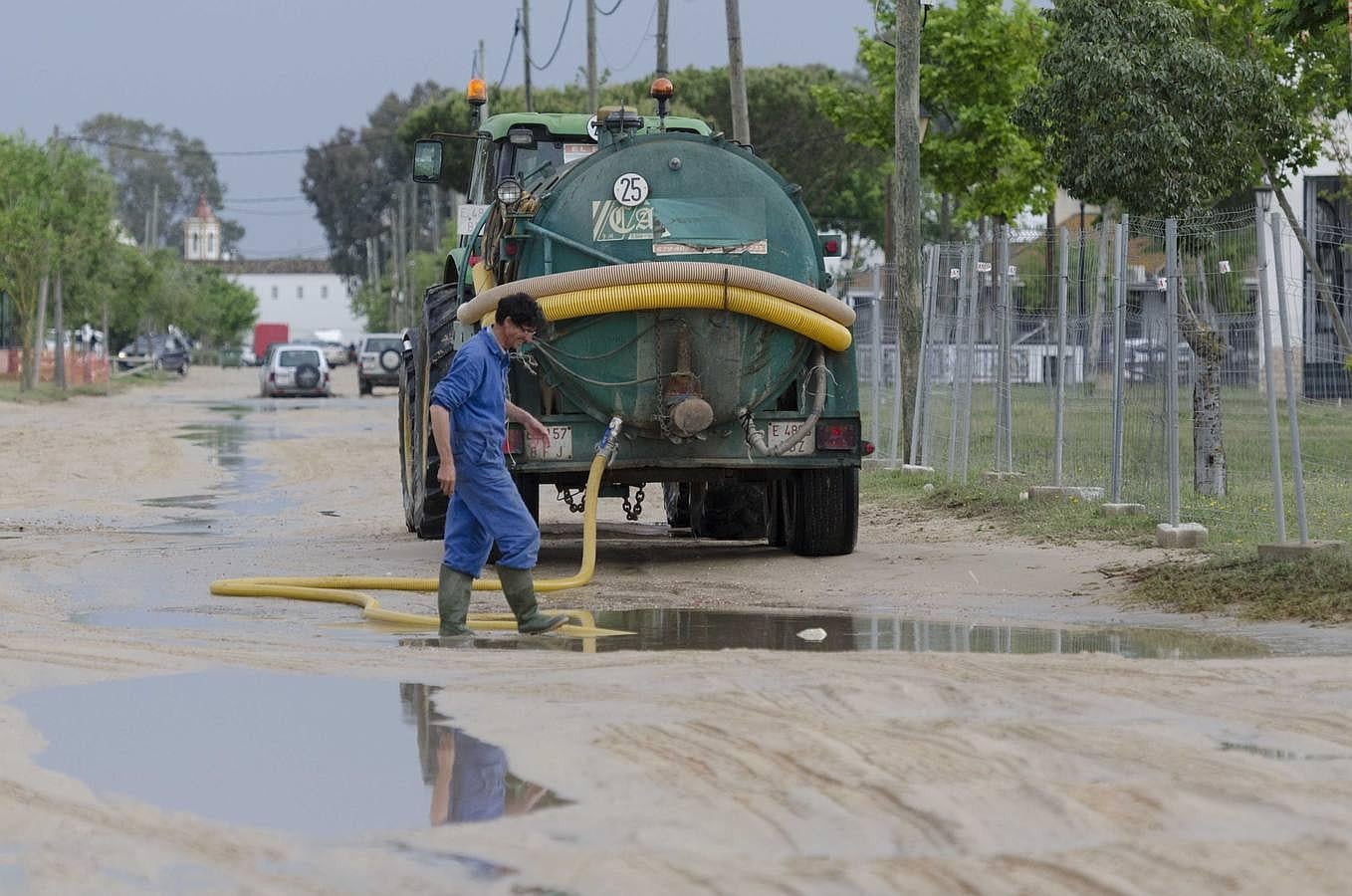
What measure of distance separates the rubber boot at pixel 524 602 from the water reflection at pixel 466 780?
2552 mm

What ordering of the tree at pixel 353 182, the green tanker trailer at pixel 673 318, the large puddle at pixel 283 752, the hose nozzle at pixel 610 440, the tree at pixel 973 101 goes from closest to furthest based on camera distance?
the large puddle at pixel 283 752, the green tanker trailer at pixel 673 318, the hose nozzle at pixel 610 440, the tree at pixel 973 101, the tree at pixel 353 182

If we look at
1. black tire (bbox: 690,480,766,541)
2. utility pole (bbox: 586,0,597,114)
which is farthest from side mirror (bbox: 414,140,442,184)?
utility pole (bbox: 586,0,597,114)

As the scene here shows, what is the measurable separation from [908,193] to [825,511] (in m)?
8.72

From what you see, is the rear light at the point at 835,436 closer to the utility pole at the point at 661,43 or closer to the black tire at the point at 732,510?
the black tire at the point at 732,510

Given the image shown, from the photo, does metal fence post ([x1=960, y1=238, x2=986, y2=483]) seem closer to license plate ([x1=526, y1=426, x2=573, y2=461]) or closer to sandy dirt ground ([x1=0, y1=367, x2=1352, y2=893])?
sandy dirt ground ([x1=0, y1=367, x2=1352, y2=893])

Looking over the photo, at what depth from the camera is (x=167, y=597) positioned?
11492mm

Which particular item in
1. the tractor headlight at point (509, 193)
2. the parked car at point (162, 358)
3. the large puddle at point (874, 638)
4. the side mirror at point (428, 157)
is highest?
the parked car at point (162, 358)

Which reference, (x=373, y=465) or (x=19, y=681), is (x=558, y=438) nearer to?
(x=19, y=681)

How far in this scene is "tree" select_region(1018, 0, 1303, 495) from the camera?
18.9 meters

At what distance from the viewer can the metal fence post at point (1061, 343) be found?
16141 millimetres

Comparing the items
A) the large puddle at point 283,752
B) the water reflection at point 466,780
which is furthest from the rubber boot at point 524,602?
the water reflection at point 466,780

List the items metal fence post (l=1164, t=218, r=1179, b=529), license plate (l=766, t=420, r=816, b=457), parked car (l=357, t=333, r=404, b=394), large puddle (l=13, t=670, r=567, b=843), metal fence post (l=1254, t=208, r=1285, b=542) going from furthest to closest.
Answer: parked car (l=357, t=333, r=404, b=394) < metal fence post (l=1164, t=218, r=1179, b=529) < license plate (l=766, t=420, r=816, b=457) < metal fence post (l=1254, t=208, r=1285, b=542) < large puddle (l=13, t=670, r=567, b=843)

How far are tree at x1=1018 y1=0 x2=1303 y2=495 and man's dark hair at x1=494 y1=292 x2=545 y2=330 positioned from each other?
10.5 m

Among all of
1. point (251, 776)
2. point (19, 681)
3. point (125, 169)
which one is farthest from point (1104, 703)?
point (125, 169)
